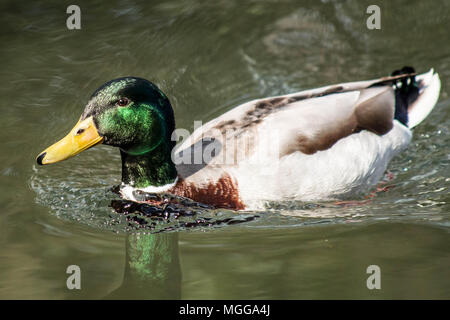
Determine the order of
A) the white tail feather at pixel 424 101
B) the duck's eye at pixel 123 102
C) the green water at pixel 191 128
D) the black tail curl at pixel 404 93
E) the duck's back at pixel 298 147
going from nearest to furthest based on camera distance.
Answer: the green water at pixel 191 128 < the duck's eye at pixel 123 102 < the duck's back at pixel 298 147 < the black tail curl at pixel 404 93 < the white tail feather at pixel 424 101

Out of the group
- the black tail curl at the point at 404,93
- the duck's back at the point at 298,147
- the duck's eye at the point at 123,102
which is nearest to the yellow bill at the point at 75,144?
the duck's eye at the point at 123,102

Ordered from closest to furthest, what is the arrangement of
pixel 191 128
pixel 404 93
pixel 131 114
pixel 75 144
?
pixel 75 144, pixel 131 114, pixel 404 93, pixel 191 128

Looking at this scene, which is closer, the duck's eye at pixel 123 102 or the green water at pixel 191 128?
the green water at pixel 191 128

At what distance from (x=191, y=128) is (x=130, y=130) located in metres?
2.15

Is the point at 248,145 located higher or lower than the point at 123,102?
lower

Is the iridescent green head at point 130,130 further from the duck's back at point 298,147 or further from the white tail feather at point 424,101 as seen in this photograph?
the white tail feather at point 424,101

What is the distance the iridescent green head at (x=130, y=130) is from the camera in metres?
4.71

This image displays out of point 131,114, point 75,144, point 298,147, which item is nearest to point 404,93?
point 298,147

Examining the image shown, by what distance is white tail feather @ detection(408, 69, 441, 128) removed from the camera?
637 centimetres

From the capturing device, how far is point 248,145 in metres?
5.22

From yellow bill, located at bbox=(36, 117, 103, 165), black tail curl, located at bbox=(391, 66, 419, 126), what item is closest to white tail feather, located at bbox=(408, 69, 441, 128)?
black tail curl, located at bbox=(391, 66, 419, 126)

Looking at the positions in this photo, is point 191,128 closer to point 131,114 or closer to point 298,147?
point 298,147

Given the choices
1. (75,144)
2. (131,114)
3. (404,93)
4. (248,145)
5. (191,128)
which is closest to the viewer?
(75,144)

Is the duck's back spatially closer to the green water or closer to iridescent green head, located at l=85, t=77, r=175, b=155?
the green water
